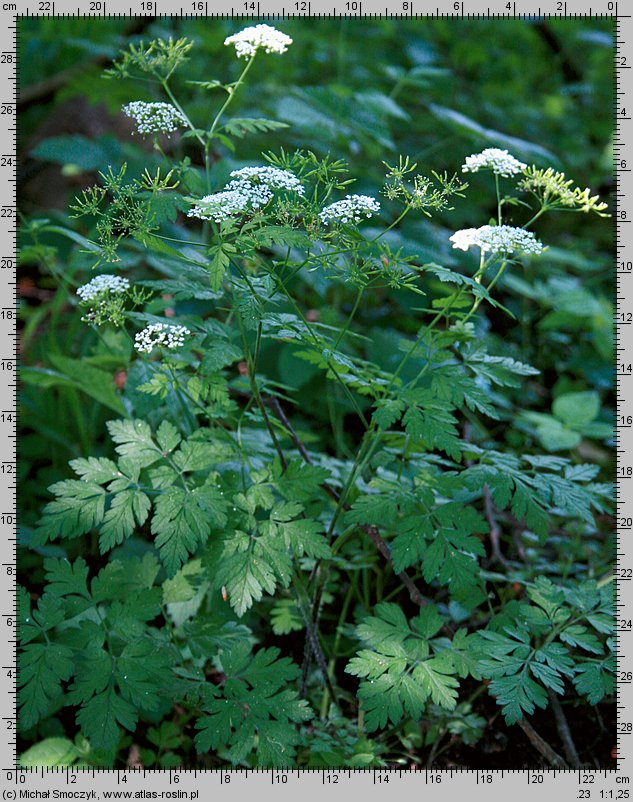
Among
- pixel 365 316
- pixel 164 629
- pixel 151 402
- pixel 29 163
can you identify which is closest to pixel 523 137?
pixel 365 316

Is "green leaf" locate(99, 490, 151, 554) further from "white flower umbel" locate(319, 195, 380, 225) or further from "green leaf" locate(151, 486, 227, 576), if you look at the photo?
"white flower umbel" locate(319, 195, 380, 225)

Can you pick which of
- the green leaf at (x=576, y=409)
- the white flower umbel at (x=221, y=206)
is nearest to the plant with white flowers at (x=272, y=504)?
the white flower umbel at (x=221, y=206)

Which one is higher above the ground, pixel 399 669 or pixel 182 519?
pixel 182 519

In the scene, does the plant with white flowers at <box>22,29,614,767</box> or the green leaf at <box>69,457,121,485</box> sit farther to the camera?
the green leaf at <box>69,457,121,485</box>

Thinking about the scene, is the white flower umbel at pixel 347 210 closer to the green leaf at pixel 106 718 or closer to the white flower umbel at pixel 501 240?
the white flower umbel at pixel 501 240

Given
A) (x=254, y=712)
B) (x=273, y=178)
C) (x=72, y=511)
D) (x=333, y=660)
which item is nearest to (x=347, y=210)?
(x=273, y=178)

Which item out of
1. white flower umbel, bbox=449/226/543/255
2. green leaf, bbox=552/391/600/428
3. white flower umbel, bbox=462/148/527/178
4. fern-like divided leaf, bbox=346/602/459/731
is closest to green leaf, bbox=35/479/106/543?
fern-like divided leaf, bbox=346/602/459/731

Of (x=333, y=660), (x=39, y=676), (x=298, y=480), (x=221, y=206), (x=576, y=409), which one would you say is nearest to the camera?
(x=221, y=206)

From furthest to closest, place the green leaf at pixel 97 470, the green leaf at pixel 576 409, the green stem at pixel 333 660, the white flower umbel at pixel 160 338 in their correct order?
1. the green leaf at pixel 576 409
2. the green stem at pixel 333 660
3. the green leaf at pixel 97 470
4. the white flower umbel at pixel 160 338

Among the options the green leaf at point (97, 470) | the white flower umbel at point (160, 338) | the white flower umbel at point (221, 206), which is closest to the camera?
the white flower umbel at point (221, 206)

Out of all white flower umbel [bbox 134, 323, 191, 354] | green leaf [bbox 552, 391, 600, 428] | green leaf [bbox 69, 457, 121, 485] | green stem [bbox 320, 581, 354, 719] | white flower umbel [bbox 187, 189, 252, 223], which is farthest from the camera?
green leaf [bbox 552, 391, 600, 428]

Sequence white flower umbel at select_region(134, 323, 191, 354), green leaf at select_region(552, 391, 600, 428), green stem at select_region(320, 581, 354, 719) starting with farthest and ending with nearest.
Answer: green leaf at select_region(552, 391, 600, 428) < green stem at select_region(320, 581, 354, 719) < white flower umbel at select_region(134, 323, 191, 354)

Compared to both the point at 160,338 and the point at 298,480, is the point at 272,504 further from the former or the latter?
the point at 160,338

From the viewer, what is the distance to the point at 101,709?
4.57 feet
